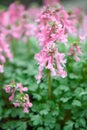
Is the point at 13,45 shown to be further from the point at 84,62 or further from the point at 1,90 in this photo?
the point at 84,62

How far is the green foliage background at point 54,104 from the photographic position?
1.96 m

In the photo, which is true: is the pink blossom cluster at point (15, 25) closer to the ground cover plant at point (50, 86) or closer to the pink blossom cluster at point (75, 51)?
the ground cover plant at point (50, 86)

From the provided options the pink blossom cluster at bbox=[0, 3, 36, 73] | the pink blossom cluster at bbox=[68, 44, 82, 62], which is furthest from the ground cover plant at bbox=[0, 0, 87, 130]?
the pink blossom cluster at bbox=[0, 3, 36, 73]

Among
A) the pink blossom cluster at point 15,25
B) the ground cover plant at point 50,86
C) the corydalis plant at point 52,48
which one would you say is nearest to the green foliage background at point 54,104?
the ground cover plant at point 50,86

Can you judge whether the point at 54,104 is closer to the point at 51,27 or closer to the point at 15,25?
the point at 51,27

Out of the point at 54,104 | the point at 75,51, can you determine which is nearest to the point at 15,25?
the point at 75,51

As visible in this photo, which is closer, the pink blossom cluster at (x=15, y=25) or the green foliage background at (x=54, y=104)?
the green foliage background at (x=54, y=104)

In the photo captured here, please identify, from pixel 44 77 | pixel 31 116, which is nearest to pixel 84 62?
Answer: pixel 44 77

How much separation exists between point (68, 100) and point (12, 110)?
0.30 meters

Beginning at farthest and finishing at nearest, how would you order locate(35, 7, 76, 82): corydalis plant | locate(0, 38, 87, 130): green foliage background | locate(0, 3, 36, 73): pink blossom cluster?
locate(0, 3, 36, 73): pink blossom cluster → locate(0, 38, 87, 130): green foliage background → locate(35, 7, 76, 82): corydalis plant

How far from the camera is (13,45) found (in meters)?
2.96

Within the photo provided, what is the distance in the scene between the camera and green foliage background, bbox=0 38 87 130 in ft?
6.41

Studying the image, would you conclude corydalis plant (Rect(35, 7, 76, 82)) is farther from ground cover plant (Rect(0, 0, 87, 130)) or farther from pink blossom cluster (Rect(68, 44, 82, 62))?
pink blossom cluster (Rect(68, 44, 82, 62))

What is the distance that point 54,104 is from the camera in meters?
2.02
